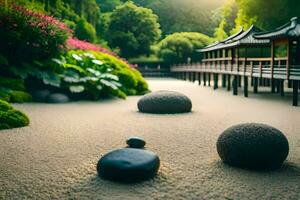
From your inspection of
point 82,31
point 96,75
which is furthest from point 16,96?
point 82,31

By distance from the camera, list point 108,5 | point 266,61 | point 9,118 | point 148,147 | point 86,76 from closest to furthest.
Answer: point 148,147 → point 9,118 → point 86,76 → point 266,61 → point 108,5

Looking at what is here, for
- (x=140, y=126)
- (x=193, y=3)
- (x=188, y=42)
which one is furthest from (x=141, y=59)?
(x=140, y=126)

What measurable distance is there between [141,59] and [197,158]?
46591 millimetres

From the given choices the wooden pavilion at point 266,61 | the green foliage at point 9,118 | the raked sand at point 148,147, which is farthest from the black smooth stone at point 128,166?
the wooden pavilion at point 266,61

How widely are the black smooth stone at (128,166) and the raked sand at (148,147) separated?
0.45 feet

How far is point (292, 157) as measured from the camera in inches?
312

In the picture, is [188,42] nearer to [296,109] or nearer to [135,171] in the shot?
→ [296,109]

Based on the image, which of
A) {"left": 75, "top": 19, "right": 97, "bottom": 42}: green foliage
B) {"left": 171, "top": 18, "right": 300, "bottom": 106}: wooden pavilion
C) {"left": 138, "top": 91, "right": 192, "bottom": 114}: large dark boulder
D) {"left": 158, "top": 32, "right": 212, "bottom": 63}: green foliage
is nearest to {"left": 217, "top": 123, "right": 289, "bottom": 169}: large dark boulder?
{"left": 138, "top": 91, "right": 192, "bottom": 114}: large dark boulder

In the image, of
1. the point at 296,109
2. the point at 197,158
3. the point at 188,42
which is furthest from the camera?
the point at 188,42

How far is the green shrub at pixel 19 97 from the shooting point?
17062 mm

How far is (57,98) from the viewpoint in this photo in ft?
59.4

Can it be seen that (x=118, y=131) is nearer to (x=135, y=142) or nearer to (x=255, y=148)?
(x=135, y=142)

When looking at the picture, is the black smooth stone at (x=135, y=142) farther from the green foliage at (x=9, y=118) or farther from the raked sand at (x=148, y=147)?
the green foliage at (x=9, y=118)

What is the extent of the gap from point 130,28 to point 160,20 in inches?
754
